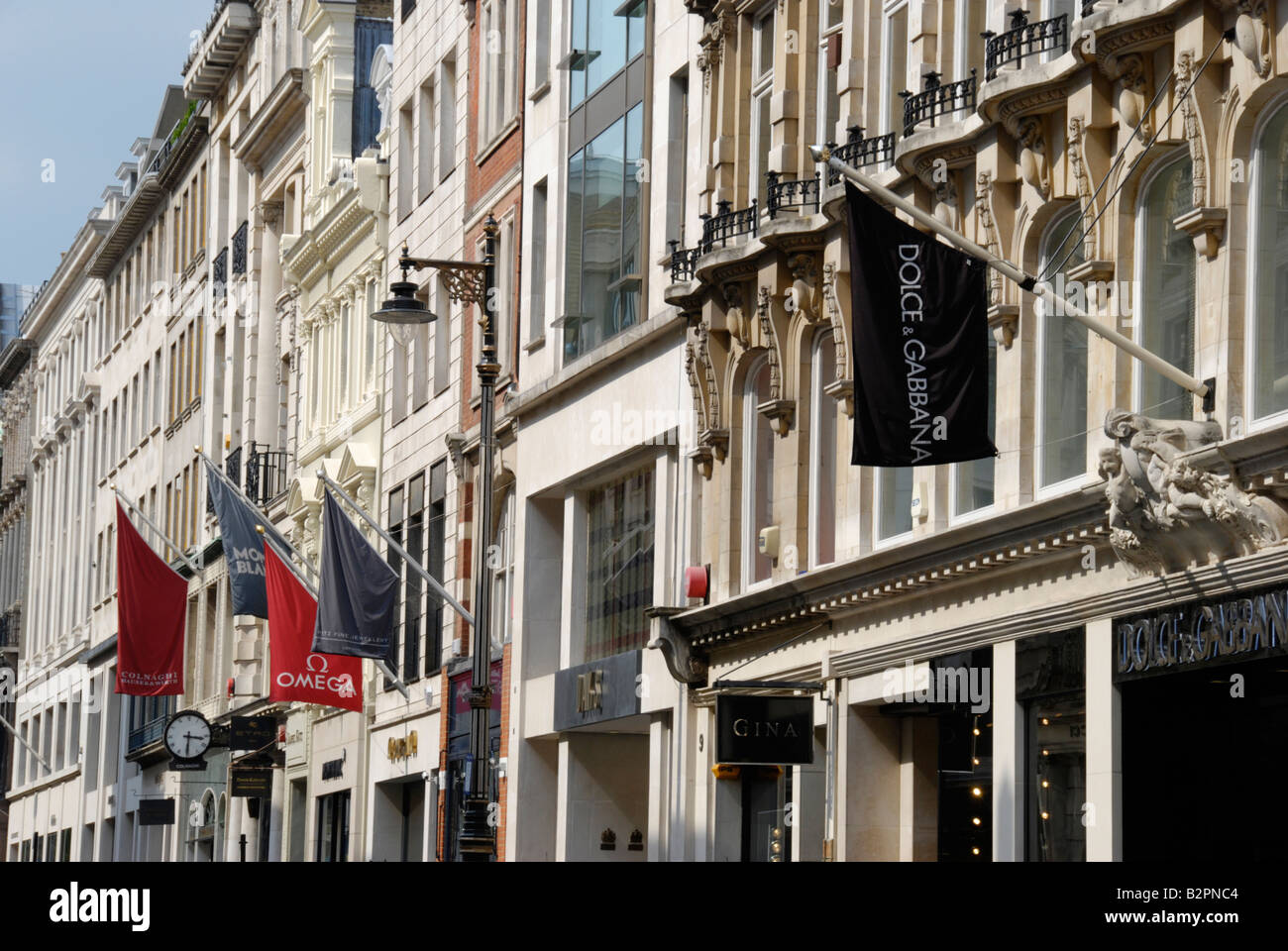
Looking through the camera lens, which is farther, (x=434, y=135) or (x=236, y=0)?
(x=236, y=0)

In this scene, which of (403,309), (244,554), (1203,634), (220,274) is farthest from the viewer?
(220,274)

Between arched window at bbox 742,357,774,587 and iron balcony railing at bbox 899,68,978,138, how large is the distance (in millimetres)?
5555

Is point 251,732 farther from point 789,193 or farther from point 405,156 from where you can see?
point 789,193

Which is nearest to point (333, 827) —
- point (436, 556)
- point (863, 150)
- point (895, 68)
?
point (436, 556)

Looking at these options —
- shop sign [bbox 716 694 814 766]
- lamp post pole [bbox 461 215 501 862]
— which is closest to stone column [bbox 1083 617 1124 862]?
shop sign [bbox 716 694 814 766]

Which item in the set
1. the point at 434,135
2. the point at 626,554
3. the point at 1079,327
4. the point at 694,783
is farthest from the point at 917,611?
the point at 434,135

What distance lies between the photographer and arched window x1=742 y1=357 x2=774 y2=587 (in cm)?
2720

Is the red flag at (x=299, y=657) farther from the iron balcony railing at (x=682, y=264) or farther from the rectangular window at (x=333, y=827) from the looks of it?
the rectangular window at (x=333, y=827)

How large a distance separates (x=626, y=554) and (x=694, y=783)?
4693mm

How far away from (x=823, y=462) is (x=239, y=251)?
37694 millimetres

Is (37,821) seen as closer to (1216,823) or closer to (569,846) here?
(569,846)

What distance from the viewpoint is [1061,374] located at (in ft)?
66.4

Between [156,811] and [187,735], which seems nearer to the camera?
[187,735]

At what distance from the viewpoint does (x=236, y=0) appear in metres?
60.9
